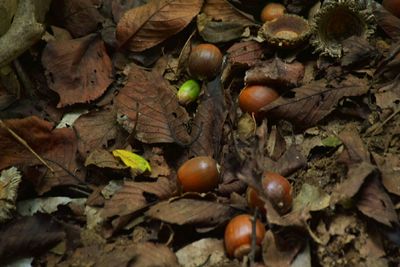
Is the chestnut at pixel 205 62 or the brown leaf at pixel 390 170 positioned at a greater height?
the chestnut at pixel 205 62

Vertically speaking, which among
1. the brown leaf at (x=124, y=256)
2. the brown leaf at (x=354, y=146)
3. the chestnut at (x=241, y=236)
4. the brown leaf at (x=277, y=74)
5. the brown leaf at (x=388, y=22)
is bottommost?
the brown leaf at (x=124, y=256)

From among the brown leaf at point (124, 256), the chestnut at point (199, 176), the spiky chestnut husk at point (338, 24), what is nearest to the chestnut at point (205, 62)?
the spiky chestnut husk at point (338, 24)

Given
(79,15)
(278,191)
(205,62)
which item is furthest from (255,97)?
(79,15)

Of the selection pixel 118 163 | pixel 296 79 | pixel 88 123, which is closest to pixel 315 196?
pixel 296 79

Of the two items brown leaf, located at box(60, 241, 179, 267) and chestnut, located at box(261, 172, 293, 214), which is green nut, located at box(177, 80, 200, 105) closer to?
chestnut, located at box(261, 172, 293, 214)

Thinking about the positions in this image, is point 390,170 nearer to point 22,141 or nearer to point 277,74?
point 277,74

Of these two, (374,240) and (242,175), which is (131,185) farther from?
(374,240)

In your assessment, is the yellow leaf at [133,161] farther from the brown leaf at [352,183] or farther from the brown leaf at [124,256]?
the brown leaf at [352,183]
